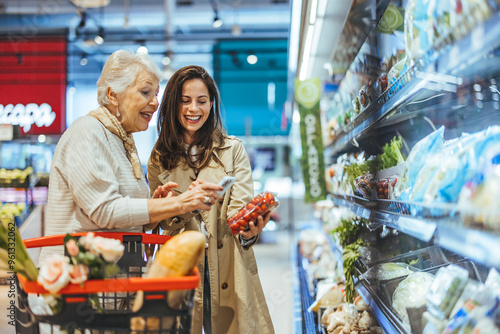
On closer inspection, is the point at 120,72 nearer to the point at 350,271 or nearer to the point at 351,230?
the point at 350,271

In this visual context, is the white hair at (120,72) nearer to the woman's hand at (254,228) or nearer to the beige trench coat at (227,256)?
the beige trench coat at (227,256)

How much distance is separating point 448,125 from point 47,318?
1.93m

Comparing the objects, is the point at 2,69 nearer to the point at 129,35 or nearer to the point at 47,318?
the point at 129,35

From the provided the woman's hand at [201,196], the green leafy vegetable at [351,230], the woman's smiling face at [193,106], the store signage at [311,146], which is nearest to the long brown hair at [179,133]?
the woman's smiling face at [193,106]

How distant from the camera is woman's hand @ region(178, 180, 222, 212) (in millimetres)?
1664

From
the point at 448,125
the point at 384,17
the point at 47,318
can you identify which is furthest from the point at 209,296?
the point at 384,17

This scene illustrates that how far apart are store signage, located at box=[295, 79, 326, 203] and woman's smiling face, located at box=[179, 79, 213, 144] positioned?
8.24 ft

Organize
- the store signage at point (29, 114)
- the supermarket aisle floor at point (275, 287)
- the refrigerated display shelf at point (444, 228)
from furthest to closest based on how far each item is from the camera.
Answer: the store signage at point (29, 114) → the supermarket aisle floor at point (275, 287) → the refrigerated display shelf at point (444, 228)

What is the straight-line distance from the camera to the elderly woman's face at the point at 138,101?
1930mm

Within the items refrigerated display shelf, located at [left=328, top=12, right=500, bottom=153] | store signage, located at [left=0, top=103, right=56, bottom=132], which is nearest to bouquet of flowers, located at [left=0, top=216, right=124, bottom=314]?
refrigerated display shelf, located at [left=328, top=12, right=500, bottom=153]

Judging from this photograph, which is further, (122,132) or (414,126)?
(414,126)

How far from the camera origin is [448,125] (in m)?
2.26

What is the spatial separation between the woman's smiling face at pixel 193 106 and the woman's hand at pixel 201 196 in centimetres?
52

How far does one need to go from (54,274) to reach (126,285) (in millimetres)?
179
